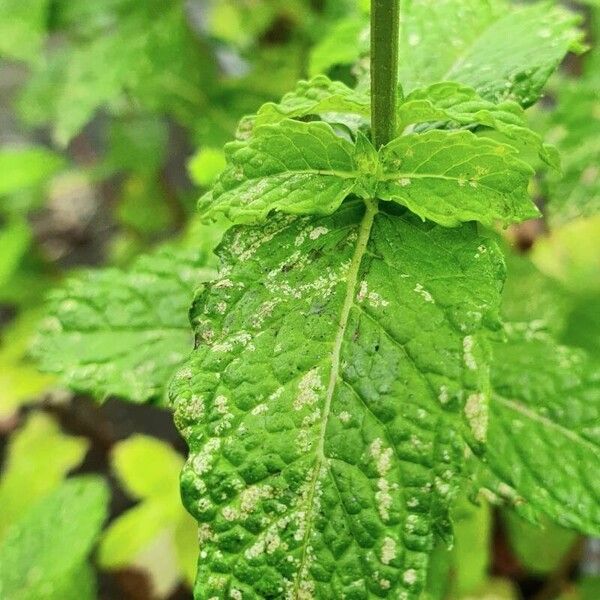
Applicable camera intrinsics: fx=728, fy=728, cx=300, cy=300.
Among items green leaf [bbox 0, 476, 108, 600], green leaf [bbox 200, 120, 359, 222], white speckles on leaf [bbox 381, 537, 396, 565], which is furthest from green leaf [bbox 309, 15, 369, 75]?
green leaf [bbox 0, 476, 108, 600]

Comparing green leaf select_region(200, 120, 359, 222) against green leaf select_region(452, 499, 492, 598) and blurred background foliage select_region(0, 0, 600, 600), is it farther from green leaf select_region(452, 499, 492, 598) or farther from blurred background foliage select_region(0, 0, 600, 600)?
green leaf select_region(452, 499, 492, 598)

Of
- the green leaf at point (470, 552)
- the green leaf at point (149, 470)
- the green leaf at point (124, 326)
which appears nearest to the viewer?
the green leaf at point (124, 326)

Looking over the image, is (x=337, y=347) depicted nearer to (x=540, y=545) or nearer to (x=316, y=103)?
(x=316, y=103)

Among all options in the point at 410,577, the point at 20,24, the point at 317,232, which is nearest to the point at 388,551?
the point at 410,577

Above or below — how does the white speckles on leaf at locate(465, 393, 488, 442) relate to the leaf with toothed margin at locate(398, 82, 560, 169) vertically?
below

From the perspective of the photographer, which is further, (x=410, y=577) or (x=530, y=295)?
(x=530, y=295)

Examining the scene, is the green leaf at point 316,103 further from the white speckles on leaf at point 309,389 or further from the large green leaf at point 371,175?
the white speckles on leaf at point 309,389

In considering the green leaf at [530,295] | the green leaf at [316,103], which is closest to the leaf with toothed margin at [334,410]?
the green leaf at [316,103]
